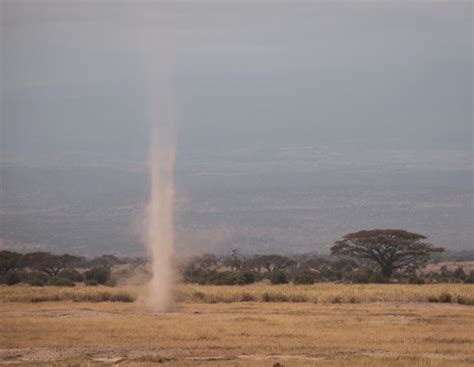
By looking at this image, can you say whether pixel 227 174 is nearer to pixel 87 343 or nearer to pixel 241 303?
pixel 241 303

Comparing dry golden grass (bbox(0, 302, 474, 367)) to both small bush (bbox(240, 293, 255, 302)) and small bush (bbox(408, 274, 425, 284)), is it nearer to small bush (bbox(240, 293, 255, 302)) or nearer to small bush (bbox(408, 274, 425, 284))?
small bush (bbox(240, 293, 255, 302))

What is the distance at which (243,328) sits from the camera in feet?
105

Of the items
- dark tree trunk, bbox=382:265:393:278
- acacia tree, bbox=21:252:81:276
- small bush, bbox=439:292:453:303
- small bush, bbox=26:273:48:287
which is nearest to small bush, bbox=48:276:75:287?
small bush, bbox=26:273:48:287

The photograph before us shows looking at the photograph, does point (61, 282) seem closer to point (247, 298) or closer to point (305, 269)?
point (247, 298)

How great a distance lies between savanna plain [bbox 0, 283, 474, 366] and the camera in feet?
84.6

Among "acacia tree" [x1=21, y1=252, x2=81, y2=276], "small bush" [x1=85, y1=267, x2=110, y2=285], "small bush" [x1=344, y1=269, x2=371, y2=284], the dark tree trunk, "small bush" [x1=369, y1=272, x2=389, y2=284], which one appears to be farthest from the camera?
"acacia tree" [x1=21, y1=252, x2=81, y2=276]

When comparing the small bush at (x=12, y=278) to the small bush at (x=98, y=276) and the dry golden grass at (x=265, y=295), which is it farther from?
the dry golden grass at (x=265, y=295)

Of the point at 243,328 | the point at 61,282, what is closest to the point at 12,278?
the point at 61,282

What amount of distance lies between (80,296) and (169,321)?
1199 centimetres

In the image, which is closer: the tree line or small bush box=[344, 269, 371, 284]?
the tree line

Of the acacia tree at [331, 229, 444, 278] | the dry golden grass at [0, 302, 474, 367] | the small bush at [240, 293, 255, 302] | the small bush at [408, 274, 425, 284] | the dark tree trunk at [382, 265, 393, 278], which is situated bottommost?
the dry golden grass at [0, 302, 474, 367]

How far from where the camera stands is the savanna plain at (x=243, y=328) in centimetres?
2580

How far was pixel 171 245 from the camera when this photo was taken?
139 ft

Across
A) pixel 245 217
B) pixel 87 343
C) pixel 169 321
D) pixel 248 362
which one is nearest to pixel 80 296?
pixel 169 321
